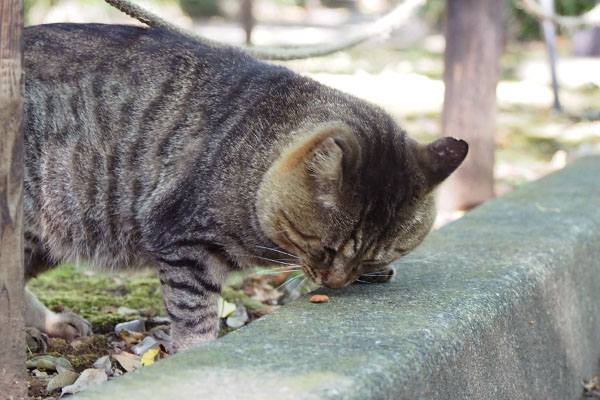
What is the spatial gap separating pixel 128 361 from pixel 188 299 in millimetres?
352

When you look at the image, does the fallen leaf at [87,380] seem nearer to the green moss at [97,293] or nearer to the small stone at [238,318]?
the green moss at [97,293]

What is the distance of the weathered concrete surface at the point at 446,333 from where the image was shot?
6.59 ft

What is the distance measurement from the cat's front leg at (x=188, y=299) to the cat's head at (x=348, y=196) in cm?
30

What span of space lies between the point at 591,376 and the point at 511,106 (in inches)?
261

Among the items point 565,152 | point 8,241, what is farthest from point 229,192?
Answer: point 565,152

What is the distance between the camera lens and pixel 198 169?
9.91ft

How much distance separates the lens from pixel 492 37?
18.9 ft

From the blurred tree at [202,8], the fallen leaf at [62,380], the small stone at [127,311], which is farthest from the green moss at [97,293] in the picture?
the blurred tree at [202,8]

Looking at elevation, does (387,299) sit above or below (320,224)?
below

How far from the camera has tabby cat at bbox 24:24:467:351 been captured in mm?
2807

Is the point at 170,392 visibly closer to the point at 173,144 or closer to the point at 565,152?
the point at 173,144

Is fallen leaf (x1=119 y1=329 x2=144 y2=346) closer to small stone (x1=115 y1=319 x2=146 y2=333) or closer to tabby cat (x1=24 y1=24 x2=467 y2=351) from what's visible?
small stone (x1=115 y1=319 x2=146 y2=333)

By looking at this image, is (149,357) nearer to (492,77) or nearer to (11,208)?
(11,208)

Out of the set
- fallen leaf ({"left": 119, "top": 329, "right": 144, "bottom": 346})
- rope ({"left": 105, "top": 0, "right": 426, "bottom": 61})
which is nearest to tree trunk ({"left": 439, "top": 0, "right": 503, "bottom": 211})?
rope ({"left": 105, "top": 0, "right": 426, "bottom": 61})
